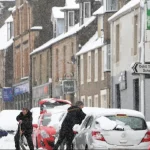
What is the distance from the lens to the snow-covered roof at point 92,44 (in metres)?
57.3

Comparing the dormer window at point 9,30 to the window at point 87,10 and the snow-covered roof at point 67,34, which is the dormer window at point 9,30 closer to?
the snow-covered roof at point 67,34

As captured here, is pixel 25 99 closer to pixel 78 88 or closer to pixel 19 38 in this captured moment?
pixel 19 38

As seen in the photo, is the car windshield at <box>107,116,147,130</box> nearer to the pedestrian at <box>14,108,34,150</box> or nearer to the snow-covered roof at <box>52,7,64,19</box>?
the pedestrian at <box>14,108,34,150</box>

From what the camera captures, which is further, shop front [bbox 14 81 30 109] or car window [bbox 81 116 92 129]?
shop front [bbox 14 81 30 109]

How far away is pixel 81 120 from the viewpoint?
1089 inches

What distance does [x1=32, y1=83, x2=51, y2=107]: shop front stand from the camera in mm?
71744

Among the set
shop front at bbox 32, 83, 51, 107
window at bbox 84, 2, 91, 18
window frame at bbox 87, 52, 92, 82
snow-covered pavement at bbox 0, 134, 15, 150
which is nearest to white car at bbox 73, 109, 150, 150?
snow-covered pavement at bbox 0, 134, 15, 150

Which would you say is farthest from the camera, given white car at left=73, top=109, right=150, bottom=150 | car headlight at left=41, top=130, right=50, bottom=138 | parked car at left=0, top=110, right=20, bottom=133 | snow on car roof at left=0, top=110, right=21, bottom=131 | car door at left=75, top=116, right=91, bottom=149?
snow on car roof at left=0, top=110, right=21, bottom=131

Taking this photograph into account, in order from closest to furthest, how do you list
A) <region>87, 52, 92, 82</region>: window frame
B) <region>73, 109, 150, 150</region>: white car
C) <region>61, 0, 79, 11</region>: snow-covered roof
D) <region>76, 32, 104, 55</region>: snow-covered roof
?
<region>73, 109, 150, 150</region>: white car < <region>76, 32, 104, 55</region>: snow-covered roof < <region>87, 52, 92, 82</region>: window frame < <region>61, 0, 79, 11</region>: snow-covered roof

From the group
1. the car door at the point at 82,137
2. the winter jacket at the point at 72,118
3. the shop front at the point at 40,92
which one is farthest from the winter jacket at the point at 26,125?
the shop front at the point at 40,92

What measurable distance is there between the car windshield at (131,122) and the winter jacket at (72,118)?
8.30 ft

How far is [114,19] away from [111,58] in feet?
7.81

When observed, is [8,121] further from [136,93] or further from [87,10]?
[87,10]

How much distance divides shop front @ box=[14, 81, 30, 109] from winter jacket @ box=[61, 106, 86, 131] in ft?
168
